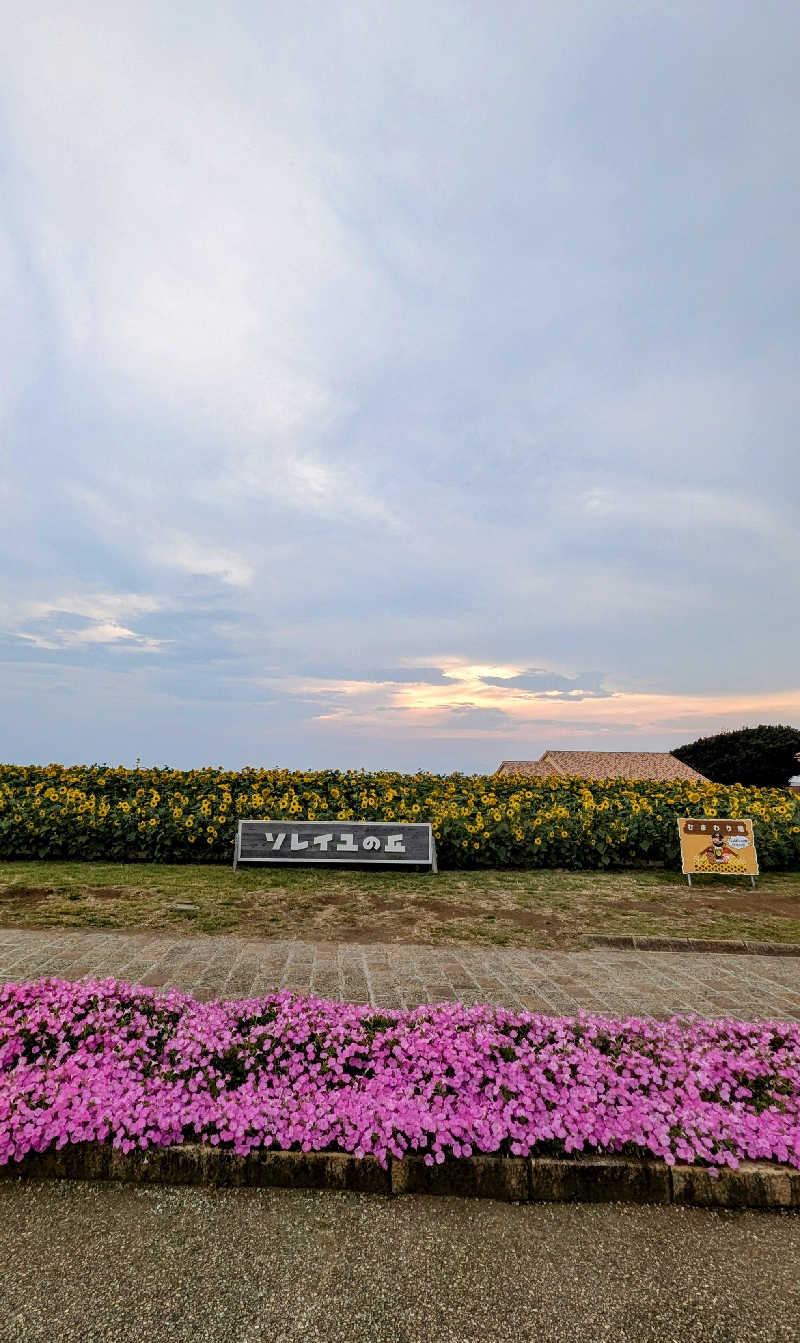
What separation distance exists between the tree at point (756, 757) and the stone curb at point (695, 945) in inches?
858

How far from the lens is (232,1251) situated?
2693 mm

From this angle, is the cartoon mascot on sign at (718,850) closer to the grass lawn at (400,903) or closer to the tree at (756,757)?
the grass lawn at (400,903)

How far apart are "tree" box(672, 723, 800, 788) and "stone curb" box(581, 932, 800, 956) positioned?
21.8 metres

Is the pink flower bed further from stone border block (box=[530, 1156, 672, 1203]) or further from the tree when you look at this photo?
the tree

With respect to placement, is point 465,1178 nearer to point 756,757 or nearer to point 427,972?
point 427,972

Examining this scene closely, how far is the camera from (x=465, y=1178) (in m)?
3.07

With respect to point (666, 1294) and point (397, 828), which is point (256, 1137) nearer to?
point (666, 1294)

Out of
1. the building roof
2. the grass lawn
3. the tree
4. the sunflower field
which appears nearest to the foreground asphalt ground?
the grass lawn

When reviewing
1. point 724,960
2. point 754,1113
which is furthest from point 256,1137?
point 724,960

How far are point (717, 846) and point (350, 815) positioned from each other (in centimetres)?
564

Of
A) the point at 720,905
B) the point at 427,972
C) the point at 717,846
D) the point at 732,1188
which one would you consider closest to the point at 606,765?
the point at 717,846

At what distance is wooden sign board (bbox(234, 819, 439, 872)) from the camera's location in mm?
10531

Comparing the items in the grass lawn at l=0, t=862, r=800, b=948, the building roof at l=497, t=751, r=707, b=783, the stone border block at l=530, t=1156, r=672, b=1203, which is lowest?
the stone border block at l=530, t=1156, r=672, b=1203

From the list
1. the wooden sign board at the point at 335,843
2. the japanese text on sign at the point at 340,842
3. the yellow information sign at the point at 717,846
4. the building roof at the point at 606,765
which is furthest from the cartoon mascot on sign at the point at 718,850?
the building roof at the point at 606,765
